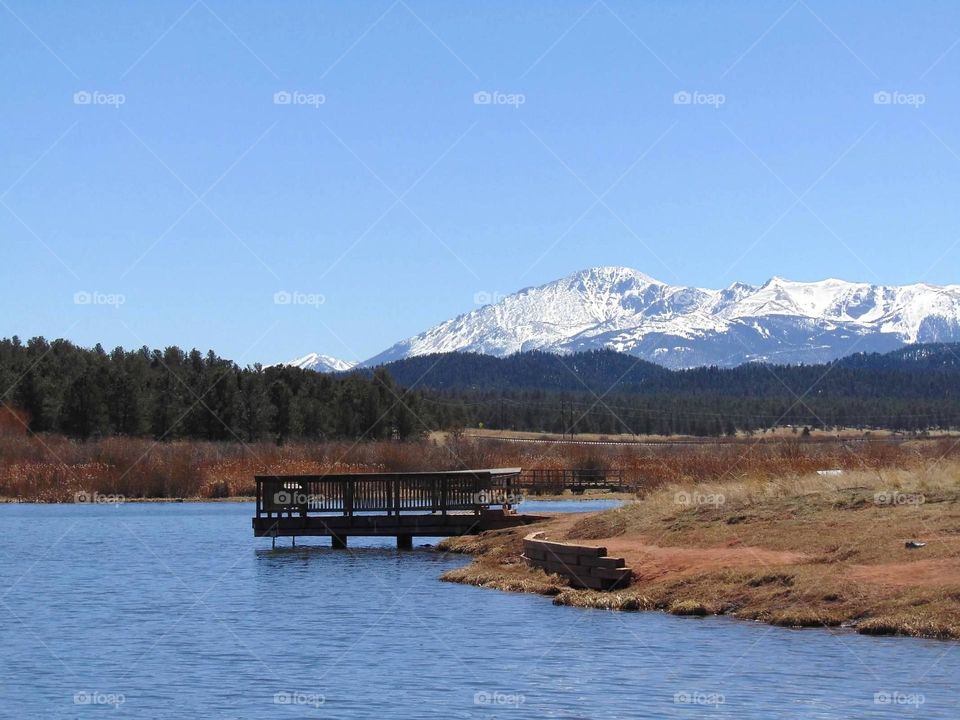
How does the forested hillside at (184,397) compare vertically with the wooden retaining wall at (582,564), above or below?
above

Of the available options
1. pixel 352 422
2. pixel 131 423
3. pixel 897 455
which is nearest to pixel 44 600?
pixel 897 455

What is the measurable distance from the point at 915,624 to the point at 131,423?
107m

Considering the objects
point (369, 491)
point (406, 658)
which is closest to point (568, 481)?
point (369, 491)

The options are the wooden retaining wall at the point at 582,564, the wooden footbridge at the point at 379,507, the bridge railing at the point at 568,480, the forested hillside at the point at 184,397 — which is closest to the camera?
the wooden retaining wall at the point at 582,564

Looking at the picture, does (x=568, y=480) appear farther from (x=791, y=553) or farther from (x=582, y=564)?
(x=791, y=553)

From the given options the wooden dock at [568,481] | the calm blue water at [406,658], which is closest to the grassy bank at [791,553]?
the calm blue water at [406,658]

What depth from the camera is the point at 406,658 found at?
79.7 ft

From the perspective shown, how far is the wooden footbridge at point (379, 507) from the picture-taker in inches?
1938

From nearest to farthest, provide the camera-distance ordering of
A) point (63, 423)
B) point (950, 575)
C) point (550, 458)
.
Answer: point (950, 575), point (550, 458), point (63, 423)

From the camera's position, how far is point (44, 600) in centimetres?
3403

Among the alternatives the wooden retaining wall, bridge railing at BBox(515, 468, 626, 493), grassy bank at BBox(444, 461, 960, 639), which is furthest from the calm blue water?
bridge railing at BBox(515, 468, 626, 493)

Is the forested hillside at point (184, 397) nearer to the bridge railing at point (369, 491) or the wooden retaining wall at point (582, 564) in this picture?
the bridge railing at point (369, 491)

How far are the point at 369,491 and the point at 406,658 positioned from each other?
2684 centimetres

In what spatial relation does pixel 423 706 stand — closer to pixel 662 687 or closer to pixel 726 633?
pixel 662 687
